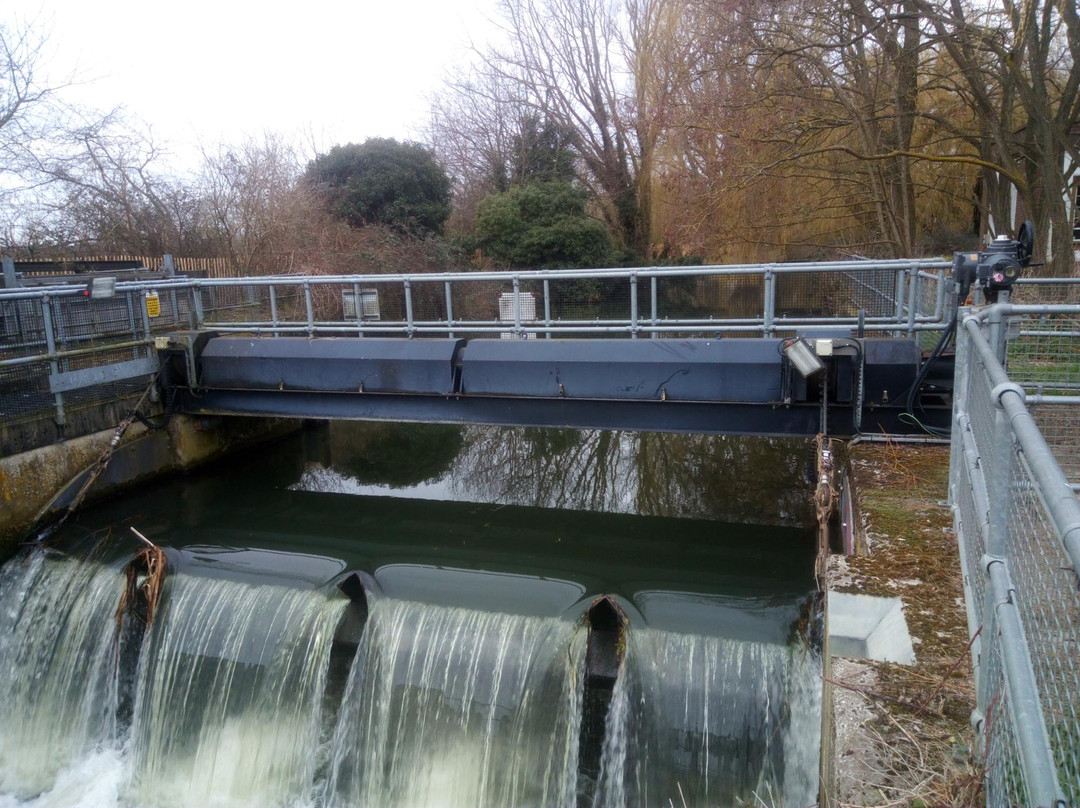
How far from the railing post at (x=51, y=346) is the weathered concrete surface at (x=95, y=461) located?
0.37 m

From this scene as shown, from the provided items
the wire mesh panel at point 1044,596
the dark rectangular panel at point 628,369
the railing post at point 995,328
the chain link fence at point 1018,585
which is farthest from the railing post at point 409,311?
the wire mesh panel at point 1044,596

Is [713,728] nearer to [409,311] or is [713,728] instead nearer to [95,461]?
[409,311]

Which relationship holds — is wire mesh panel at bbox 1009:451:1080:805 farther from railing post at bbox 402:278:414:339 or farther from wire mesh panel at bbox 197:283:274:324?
wire mesh panel at bbox 197:283:274:324

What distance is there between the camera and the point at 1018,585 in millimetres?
2559

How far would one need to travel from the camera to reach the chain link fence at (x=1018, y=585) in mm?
1744

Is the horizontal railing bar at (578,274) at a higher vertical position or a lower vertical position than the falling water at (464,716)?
higher

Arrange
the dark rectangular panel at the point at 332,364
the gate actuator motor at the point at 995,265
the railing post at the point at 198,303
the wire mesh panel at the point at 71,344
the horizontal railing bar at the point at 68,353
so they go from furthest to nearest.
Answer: the railing post at the point at 198,303 < the dark rectangular panel at the point at 332,364 < the wire mesh panel at the point at 71,344 < the horizontal railing bar at the point at 68,353 < the gate actuator motor at the point at 995,265

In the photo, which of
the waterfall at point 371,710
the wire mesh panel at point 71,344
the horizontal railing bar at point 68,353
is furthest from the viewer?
the wire mesh panel at point 71,344

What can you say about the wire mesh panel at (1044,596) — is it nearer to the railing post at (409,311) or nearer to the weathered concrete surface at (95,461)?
the railing post at (409,311)

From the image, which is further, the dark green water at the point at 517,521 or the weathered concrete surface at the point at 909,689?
the dark green water at the point at 517,521

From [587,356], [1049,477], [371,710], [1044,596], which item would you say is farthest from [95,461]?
[1049,477]

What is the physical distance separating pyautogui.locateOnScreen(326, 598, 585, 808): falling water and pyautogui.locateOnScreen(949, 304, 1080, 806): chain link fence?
3.33 metres

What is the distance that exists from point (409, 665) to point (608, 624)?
1.73 metres

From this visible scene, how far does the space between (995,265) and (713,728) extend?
3.87 metres
